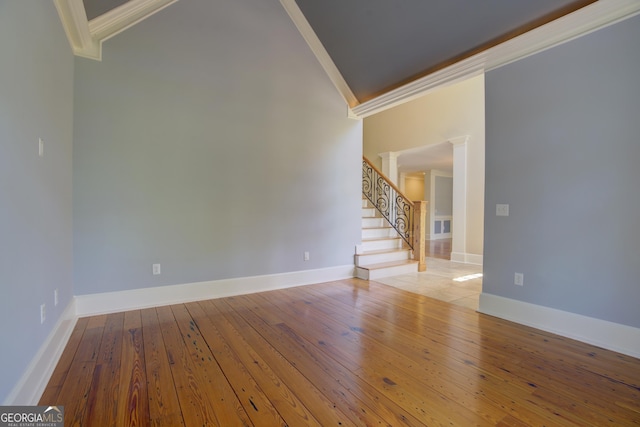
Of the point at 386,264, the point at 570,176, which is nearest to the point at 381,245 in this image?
the point at 386,264

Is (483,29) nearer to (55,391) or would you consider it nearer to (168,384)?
(168,384)

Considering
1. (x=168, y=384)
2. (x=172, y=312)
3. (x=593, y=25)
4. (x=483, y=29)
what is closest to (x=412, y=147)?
(x=483, y=29)

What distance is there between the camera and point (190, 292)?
3.36 m

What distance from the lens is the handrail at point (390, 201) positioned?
5.56 m

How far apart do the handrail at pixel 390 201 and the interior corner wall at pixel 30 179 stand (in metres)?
4.79

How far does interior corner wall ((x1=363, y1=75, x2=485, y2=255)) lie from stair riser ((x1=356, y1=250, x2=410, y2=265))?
171 cm

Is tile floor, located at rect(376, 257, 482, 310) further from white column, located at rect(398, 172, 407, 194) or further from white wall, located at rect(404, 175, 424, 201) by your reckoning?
white wall, located at rect(404, 175, 424, 201)

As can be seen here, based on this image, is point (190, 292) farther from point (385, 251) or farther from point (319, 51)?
point (319, 51)

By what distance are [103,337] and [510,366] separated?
3.21 metres

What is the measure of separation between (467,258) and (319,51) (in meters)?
4.85

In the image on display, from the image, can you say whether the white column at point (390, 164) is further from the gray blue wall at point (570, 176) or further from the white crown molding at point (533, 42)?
the gray blue wall at point (570, 176)

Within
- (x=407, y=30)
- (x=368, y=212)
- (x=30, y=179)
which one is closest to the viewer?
(x=30, y=179)

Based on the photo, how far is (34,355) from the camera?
5.64 feet

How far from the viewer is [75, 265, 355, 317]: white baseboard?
9.57 feet
